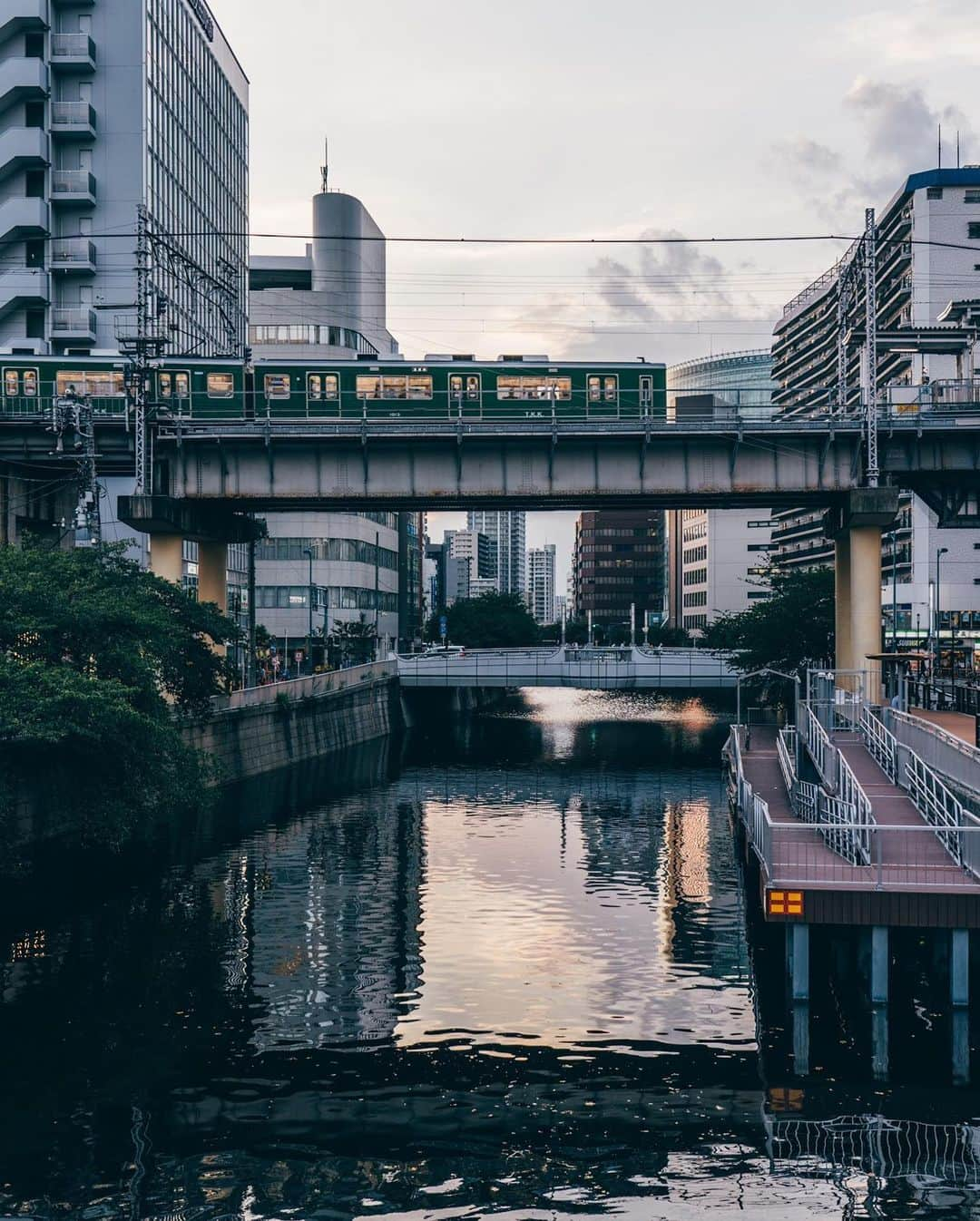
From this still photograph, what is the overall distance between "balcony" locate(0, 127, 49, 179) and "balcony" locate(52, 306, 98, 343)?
11.7 meters

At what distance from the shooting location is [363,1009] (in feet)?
106

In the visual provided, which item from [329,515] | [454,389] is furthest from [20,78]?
[454,389]

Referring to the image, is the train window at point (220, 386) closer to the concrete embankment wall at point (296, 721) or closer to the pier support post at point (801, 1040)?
the concrete embankment wall at point (296, 721)

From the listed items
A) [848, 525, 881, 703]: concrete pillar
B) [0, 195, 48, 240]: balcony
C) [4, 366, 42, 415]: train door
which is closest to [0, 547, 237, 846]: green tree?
[4, 366, 42, 415]: train door

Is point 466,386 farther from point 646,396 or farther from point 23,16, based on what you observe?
point 23,16

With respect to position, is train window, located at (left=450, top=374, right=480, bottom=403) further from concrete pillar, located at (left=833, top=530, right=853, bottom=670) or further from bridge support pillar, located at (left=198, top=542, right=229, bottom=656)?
concrete pillar, located at (left=833, top=530, right=853, bottom=670)

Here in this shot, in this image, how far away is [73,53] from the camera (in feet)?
392

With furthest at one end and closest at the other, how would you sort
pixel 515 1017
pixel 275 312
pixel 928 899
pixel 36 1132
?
pixel 275 312, pixel 515 1017, pixel 928 899, pixel 36 1132

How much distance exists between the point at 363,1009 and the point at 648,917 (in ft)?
41.4

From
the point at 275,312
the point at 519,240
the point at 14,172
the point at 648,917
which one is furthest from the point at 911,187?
the point at 648,917

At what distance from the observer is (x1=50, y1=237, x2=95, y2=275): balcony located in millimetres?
118500

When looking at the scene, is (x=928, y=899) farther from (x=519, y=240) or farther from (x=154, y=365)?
(x=154, y=365)

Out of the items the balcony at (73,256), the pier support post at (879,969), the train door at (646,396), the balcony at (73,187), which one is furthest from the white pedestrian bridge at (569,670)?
the pier support post at (879,969)

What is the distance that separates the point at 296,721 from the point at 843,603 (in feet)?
108
